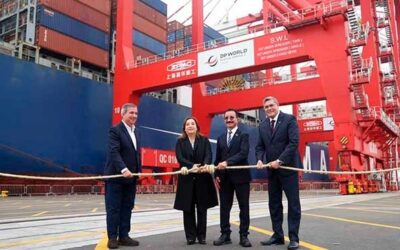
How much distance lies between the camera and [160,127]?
107ft

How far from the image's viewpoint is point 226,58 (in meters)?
21.4

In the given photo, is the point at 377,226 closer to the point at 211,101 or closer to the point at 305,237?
the point at 305,237

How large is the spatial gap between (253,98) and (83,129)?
36.9ft

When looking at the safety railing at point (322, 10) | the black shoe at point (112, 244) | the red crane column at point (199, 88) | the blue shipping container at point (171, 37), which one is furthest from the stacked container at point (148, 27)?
the black shoe at point (112, 244)

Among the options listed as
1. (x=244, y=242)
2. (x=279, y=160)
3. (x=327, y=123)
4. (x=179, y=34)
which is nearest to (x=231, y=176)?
(x=279, y=160)

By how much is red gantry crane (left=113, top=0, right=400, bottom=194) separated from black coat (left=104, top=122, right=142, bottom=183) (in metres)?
16.2

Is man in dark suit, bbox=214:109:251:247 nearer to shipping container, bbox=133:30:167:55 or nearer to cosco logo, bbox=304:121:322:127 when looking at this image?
shipping container, bbox=133:30:167:55

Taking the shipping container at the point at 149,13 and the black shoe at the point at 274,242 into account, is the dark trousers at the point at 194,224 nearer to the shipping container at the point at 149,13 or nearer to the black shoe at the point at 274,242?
the black shoe at the point at 274,242

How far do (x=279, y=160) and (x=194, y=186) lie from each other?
1.11 metres

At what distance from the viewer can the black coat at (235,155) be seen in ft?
16.1

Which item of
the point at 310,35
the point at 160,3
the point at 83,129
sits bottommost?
the point at 83,129

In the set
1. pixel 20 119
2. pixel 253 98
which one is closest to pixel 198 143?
pixel 20 119

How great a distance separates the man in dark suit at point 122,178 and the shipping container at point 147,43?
26.7 meters

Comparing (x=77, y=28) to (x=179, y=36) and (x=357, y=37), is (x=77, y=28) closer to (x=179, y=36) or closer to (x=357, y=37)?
(x=179, y=36)
